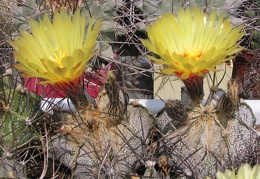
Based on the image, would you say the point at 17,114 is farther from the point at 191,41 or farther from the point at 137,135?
the point at 191,41

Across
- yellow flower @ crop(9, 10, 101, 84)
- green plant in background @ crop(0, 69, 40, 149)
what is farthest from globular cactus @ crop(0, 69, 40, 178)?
yellow flower @ crop(9, 10, 101, 84)

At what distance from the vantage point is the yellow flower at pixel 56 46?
2.11 feet

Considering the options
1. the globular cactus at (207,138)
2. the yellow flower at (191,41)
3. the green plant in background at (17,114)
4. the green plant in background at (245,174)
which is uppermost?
the yellow flower at (191,41)

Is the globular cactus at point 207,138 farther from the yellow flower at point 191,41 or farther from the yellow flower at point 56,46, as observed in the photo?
the yellow flower at point 56,46

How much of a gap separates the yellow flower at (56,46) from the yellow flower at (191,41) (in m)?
0.09

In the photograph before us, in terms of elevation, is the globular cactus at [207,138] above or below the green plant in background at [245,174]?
above

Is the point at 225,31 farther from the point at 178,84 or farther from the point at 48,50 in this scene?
the point at 178,84

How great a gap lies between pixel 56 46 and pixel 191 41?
0.20 meters

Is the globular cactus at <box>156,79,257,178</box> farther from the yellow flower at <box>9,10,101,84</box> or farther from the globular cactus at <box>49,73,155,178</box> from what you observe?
the yellow flower at <box>9,10,101,84</box>

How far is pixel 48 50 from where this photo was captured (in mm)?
693

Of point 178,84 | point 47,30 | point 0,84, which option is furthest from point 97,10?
point 47,30

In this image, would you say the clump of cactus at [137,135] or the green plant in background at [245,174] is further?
the clump of cactus at [137,135]

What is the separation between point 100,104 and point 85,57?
0.59ft

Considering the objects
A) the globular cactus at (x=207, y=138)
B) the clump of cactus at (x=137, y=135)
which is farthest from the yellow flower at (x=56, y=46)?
the globular cactus at (x=207, y=138)
